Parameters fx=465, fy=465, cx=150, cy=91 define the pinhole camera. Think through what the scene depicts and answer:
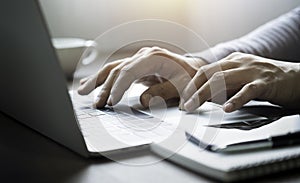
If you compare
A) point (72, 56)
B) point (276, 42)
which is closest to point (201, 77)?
point (276, 42)

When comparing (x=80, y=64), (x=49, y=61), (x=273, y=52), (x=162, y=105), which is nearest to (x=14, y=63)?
→ (x=49, y=61)

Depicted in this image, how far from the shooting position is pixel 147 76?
0.89 m

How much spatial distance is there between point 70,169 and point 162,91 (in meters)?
0.34

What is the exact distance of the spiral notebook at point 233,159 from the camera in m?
0.48

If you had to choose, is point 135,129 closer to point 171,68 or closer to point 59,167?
point 59,167

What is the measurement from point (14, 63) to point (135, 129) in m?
0.19

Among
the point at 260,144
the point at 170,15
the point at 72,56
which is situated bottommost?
the point at 170,15

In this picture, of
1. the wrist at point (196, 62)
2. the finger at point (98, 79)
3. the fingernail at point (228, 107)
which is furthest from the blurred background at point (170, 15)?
the fingernail at point (228, 107)

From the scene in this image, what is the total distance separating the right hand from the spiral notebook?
25 centimetres

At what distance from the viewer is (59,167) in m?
0.55

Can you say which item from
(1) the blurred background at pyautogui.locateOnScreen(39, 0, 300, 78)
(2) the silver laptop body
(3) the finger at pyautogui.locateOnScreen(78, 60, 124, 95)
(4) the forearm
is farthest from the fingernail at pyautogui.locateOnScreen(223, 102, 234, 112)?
(1) the blurred background at pyautogui.locateOnScreen(39, 0, 300, 78)

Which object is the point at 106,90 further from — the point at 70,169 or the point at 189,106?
the point at 70,169

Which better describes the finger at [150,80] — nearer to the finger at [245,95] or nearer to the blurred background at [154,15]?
the finger at [245,95]

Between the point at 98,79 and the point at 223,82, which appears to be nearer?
the point at 223,82
